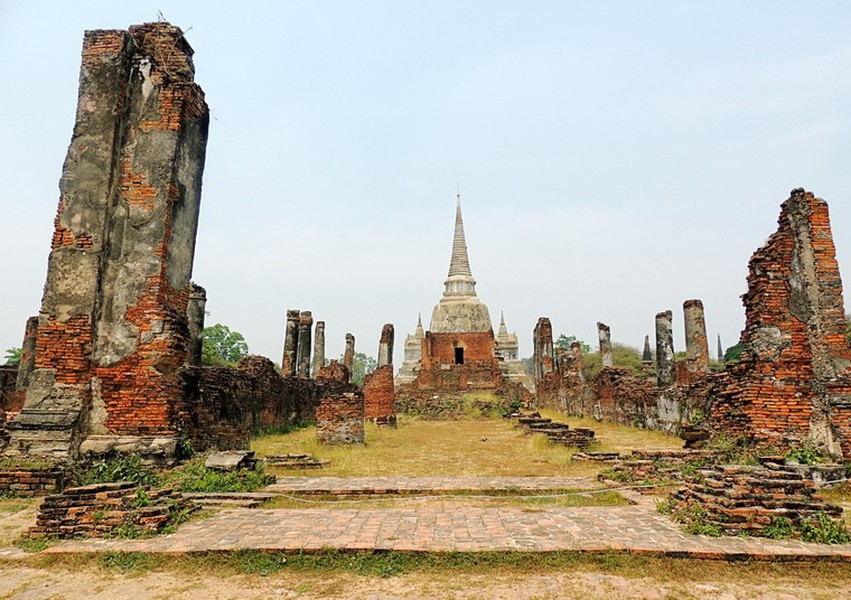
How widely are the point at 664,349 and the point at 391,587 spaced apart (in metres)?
17.8

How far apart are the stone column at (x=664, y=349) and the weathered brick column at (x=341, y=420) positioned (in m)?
11.1

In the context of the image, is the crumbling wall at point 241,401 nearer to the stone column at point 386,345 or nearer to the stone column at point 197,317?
the stone column at point 197,317

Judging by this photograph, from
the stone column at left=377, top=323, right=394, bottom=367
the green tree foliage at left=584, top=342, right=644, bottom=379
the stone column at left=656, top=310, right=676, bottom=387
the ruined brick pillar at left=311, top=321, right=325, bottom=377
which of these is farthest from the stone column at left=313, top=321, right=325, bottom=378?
the green tree foliage at left=584, top=342, right=644, bottom=379

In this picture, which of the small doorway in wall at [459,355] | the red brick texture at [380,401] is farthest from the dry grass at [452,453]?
the small doorway in wall at [459,355]

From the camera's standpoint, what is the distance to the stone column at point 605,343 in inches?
1007

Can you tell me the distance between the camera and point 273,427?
15.8 meters

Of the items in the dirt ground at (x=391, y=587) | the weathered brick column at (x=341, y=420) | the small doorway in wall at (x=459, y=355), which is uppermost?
the small doorway in wall at (x=459, y=355)

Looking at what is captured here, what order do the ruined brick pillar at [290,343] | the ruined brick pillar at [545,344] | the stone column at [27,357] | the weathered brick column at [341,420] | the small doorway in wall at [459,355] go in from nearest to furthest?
the weathered brick column at [341,420] < the stone column at [27,357] < the ruined brick pillar at [290,343] < the ruined brick pillar at [545,344] < the small doorway in wall at [459,355]

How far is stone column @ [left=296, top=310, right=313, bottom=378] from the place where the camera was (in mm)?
23031

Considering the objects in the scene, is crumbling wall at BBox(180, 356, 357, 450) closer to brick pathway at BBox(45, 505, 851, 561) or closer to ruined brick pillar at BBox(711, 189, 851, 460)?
brick pathway at BBox(45, 505, 851, 561)

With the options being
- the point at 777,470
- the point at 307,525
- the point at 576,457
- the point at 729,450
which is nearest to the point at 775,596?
the point at 777,470

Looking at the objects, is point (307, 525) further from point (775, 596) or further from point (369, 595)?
point (775, 596)

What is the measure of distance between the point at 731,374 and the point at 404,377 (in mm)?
29627

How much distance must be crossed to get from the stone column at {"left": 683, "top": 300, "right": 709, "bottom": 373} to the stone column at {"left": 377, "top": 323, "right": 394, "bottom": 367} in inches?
530
